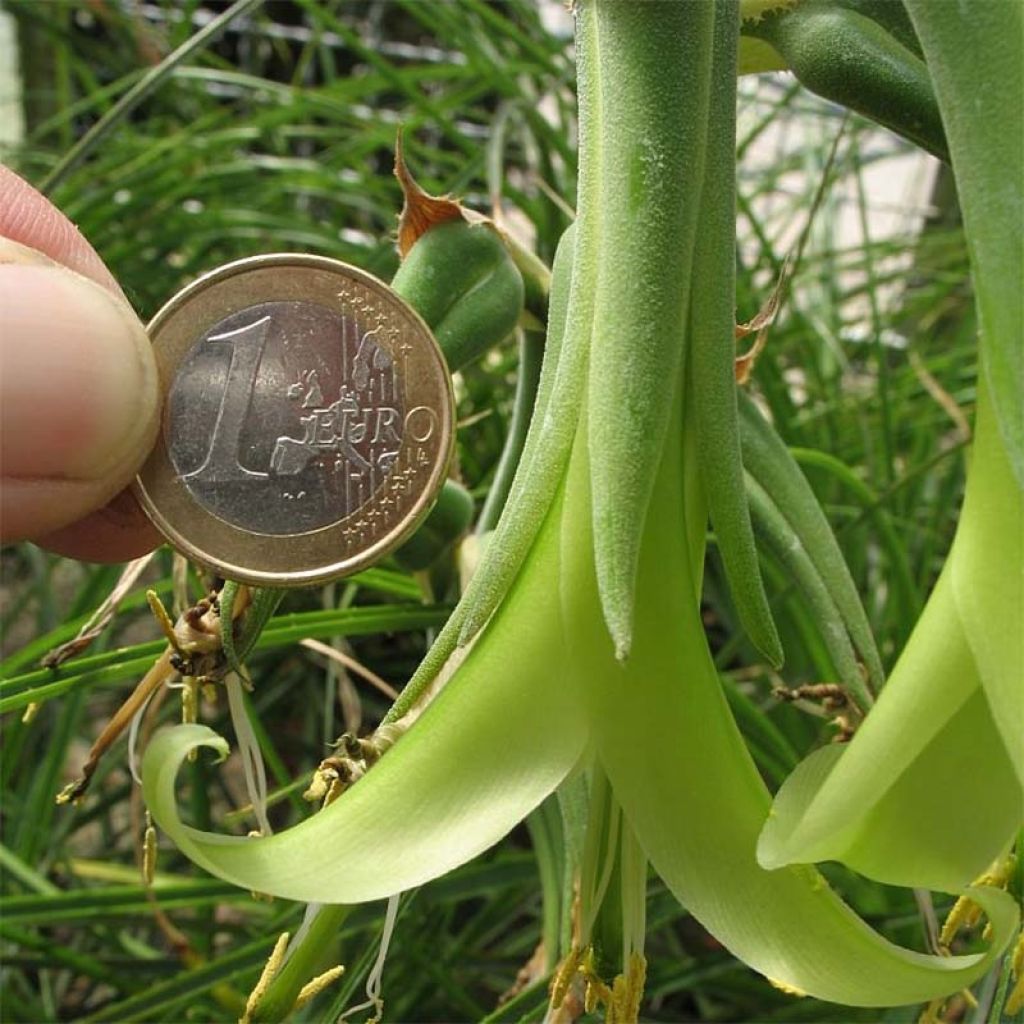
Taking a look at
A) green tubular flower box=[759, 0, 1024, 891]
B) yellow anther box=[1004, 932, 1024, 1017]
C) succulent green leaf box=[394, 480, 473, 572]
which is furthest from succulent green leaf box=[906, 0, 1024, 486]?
succulent green leaf box=[394, 480, 473, 572]

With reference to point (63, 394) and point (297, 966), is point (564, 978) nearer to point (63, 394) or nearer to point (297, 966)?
point (297, 966)

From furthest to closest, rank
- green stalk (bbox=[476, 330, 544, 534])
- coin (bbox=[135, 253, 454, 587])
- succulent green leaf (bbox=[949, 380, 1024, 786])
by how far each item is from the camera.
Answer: green stalk (bbox=[476, 330, 544, 534]) < coin (bbox=[135, 253, 454, 587]) < succulent green leaf (bbox=[949, 380, 1024, 786])

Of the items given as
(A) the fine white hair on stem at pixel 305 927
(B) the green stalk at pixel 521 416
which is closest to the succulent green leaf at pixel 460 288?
(B) the green stalk at pixel 521 416

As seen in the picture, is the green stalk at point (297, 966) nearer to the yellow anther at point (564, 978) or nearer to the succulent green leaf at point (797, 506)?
the yellow anther at point (564, 978)

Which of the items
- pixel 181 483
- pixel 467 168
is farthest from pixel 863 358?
pixel 181 483

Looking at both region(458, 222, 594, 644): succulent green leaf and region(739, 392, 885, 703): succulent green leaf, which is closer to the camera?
region(458, 222, 594, 644): succulent green leaf

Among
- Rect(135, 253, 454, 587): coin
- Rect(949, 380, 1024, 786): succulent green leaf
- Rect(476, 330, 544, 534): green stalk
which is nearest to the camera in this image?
Rect(949, 380, 1024, 786): succulent green leaf

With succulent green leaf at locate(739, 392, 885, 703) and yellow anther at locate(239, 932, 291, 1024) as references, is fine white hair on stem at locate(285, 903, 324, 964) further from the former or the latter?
succulent green leaf at locate(739, 392, 885, 703)
